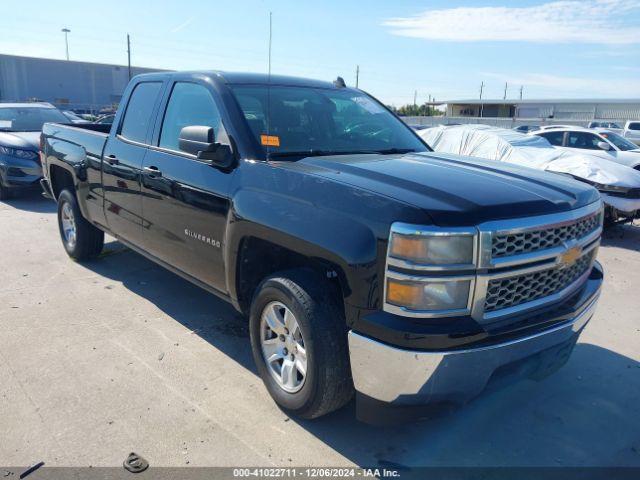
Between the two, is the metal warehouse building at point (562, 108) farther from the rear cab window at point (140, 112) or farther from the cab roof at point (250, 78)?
the rear cab window at point (140, 112)

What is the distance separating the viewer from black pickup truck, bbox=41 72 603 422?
231 cm

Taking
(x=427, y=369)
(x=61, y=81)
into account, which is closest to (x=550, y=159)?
(x=427, y=369)

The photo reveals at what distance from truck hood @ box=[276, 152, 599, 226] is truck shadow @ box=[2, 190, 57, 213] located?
24.7ft

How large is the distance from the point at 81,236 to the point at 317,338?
13.3 ft

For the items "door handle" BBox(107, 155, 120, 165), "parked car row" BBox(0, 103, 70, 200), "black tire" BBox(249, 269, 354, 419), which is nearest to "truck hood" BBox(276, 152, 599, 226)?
"black tire" BBox(249, 269, 354, 419)

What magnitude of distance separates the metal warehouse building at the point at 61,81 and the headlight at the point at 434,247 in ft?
195

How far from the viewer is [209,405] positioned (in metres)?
3.17

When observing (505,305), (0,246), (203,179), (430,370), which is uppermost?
(203,179)

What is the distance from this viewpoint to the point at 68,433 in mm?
2863

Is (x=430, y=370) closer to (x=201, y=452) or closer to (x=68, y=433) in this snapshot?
(x=201, y=452)

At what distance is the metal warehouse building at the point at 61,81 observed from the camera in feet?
190

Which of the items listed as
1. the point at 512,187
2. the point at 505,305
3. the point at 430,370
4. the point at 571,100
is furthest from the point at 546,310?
the point at 571,100

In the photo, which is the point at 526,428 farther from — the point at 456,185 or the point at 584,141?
the point at 584,141

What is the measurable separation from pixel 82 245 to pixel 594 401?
16.7 ft
